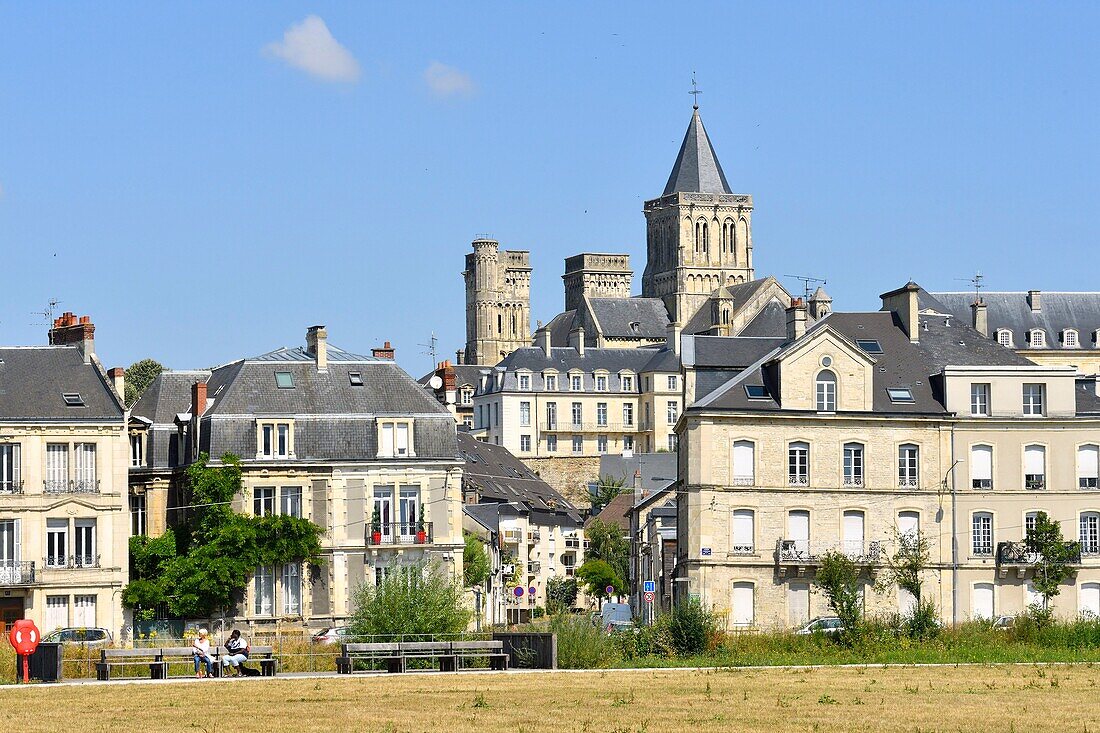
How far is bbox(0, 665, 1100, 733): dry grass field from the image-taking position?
27.1m

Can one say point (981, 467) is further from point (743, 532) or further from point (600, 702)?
point (600, 702)

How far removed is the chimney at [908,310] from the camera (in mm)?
59812

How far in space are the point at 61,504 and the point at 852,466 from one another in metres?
20.8

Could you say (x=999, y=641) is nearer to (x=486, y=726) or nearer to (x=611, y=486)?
(x=486, y=726)

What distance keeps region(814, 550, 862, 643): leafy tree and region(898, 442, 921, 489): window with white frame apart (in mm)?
4643

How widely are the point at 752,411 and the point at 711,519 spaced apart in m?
3.11

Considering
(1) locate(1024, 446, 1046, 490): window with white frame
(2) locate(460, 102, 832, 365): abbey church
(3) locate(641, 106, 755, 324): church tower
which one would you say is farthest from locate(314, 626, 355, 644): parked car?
(3) locate(641, 106, 755, 324): church tower

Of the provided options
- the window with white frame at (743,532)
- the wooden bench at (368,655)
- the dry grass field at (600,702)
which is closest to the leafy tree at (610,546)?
the window with white frame at (743,532)

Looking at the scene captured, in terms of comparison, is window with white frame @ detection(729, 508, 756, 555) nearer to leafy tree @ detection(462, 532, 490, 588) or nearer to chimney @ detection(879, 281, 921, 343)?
chimney @ detection(879, 281, 921, 343)

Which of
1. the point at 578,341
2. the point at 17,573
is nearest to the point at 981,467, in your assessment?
the point at 17,573

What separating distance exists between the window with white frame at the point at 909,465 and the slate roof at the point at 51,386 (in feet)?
68.0

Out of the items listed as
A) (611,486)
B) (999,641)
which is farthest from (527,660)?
(611,486)

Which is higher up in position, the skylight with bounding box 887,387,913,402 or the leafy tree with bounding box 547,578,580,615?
the skylight with bounding box 887,387,913,402

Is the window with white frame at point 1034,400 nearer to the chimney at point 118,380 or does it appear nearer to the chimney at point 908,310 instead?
the chimney at point 908,310
